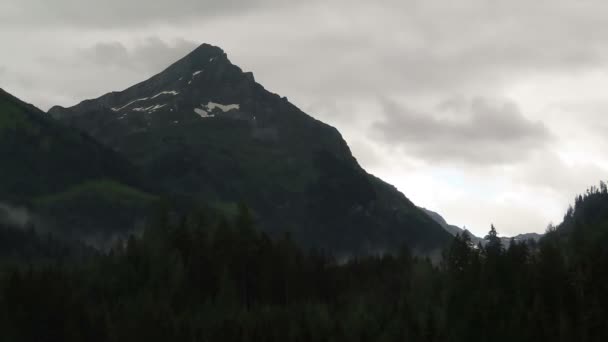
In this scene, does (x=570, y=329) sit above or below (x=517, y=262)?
below

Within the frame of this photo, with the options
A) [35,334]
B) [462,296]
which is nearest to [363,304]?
[462,296]

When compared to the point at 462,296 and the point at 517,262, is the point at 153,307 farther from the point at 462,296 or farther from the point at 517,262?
the point at 517,262

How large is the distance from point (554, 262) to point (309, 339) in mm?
50551

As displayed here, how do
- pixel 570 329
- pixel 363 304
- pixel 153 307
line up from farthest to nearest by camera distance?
pixel 363 304, pixel 153 307, pixel 570 329

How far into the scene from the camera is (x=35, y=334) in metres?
174

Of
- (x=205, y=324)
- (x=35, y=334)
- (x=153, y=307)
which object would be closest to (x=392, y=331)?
(x=205, y=324)

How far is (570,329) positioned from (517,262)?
27.5m

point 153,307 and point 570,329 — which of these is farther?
point 153,307

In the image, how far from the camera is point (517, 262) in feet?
635

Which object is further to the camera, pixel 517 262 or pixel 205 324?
pixel 517 262

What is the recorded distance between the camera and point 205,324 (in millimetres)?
177875

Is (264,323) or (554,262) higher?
(554,262)

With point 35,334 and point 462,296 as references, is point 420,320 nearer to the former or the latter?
point 462,296

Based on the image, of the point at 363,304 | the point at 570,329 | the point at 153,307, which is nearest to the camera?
the point at 570,329
